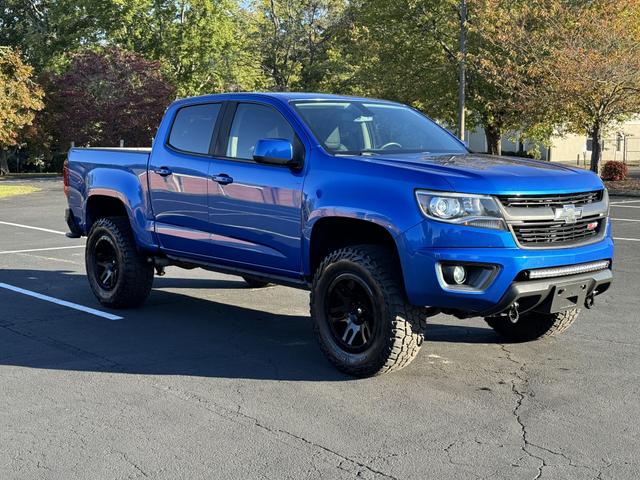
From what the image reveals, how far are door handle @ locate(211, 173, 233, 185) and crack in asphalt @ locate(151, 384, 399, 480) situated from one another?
72.3 inches

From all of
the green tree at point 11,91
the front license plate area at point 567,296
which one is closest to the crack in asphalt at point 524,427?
the front license plate area at point 567,296

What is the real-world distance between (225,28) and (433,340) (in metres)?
44.4

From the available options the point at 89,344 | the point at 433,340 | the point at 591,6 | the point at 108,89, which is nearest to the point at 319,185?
the point at 433,340

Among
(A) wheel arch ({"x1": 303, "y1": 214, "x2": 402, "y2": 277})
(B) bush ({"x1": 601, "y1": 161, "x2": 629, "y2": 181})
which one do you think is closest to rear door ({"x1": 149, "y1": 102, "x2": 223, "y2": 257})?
(A) wheel arch ({"x1": 303, "y1": 214, "x2": 402, "y2": 277})

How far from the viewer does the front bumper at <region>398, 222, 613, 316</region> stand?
17.0ft

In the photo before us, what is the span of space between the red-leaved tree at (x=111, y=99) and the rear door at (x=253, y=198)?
37.6 m

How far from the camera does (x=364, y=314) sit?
5762 millimetres

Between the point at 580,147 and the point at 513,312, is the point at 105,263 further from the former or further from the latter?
the point at 580,147

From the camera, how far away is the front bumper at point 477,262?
5.18 metres

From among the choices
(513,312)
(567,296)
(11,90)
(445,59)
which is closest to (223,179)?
(513,312)

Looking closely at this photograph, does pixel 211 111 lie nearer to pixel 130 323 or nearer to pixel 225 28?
pixel 130 323

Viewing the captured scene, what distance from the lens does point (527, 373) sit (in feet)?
19.2

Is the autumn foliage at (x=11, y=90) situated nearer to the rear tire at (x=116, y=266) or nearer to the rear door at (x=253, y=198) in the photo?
the rear tire at (x=116, y=266)

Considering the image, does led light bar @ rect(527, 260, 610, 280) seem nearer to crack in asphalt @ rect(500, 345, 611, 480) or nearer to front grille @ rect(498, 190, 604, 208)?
front grille @ rect(498, 190, 604, 208)
